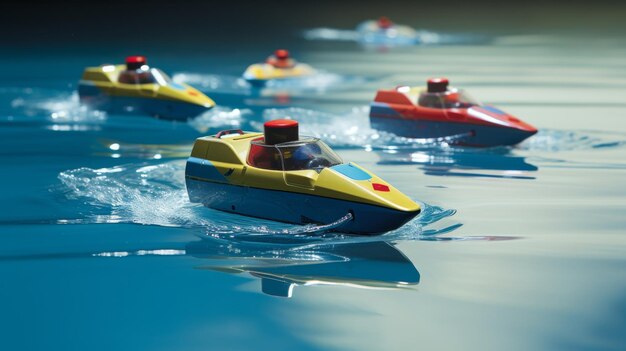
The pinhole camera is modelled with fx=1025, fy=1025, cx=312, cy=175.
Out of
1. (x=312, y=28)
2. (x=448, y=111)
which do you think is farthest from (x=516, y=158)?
(x=312, y=28)

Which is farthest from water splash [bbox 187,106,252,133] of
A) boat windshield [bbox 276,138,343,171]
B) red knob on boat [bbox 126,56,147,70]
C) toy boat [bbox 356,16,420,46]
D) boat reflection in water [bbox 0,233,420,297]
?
toy boat [bbox 356,16,420,46]

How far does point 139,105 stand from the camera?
71.1ft

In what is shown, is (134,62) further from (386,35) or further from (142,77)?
(386,35)

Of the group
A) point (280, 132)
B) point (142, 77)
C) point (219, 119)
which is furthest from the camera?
point (219, 119)

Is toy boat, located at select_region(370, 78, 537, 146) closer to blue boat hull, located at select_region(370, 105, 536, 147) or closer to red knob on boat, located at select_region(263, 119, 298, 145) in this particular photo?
blue boat hull, located at select_region(370, 105, 536, 147)

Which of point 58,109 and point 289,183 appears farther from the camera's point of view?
point 58,109

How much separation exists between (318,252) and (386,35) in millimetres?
33434

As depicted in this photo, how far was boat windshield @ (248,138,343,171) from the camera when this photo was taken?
12.0 meters

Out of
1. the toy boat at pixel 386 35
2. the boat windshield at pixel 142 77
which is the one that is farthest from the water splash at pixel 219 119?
the toy boat at pixel 386 35

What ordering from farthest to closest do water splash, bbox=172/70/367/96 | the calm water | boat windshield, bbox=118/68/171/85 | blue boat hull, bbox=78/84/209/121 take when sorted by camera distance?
water splash, bbox=172/70/367/96 < boat windshield, bbox=118/68/171/85 < blue boat hull, bbox=78/84/209/121 < the calm water

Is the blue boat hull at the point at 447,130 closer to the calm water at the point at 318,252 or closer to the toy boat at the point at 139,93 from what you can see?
the calm water at the point at 318,252

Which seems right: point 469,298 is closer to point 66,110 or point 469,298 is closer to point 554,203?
point 554,203

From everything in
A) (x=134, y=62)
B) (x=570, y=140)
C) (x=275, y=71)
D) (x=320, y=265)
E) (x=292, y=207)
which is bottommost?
(x=320, y=265)

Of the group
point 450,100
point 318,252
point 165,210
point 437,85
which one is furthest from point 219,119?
point 318,252
